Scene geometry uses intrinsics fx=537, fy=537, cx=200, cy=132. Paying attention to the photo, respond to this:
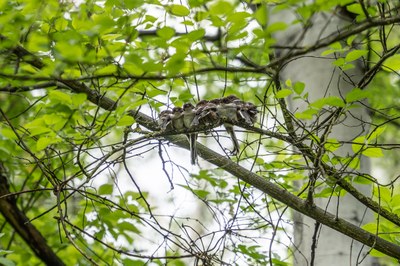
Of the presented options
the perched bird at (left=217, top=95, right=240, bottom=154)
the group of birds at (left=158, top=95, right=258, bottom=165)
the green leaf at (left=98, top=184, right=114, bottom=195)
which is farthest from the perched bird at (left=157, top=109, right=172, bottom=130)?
the green leaf at (left=98, top=184, right=114, bottom=195)

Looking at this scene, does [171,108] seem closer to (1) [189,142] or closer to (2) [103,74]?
(1) [189,142]

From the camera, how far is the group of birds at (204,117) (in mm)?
2729

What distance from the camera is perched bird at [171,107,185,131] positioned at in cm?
280

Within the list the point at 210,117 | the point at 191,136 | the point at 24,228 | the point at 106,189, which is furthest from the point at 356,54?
the point at 24,228

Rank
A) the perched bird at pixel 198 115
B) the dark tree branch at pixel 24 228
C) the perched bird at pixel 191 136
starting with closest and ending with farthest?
the perched bird at pixel 198 115 < the perched bird at pixel 191 136 < the dark tree branch at pixel 24 228

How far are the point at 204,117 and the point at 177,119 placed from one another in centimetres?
15

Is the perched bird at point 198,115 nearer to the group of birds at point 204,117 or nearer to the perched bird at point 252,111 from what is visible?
the group of birds at point 204,117

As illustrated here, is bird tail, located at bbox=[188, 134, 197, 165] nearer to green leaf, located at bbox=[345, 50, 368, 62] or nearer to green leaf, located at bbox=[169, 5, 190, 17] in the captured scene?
green leaf, located at bbox=[169, 5, 190, 17]

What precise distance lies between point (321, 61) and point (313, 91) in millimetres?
237

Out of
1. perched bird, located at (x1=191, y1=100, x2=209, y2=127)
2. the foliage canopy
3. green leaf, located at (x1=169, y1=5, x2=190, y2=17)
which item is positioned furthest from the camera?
perched bird, located at (x1=191, y1=100, x2=209, y2=127)

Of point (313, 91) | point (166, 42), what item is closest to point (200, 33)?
point (166, 42)

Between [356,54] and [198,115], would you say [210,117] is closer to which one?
[198,115]

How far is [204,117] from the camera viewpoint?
2754 millimetres

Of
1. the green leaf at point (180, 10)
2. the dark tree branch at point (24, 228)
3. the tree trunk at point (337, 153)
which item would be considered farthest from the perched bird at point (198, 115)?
the dark tree branch at point (24, 228)
